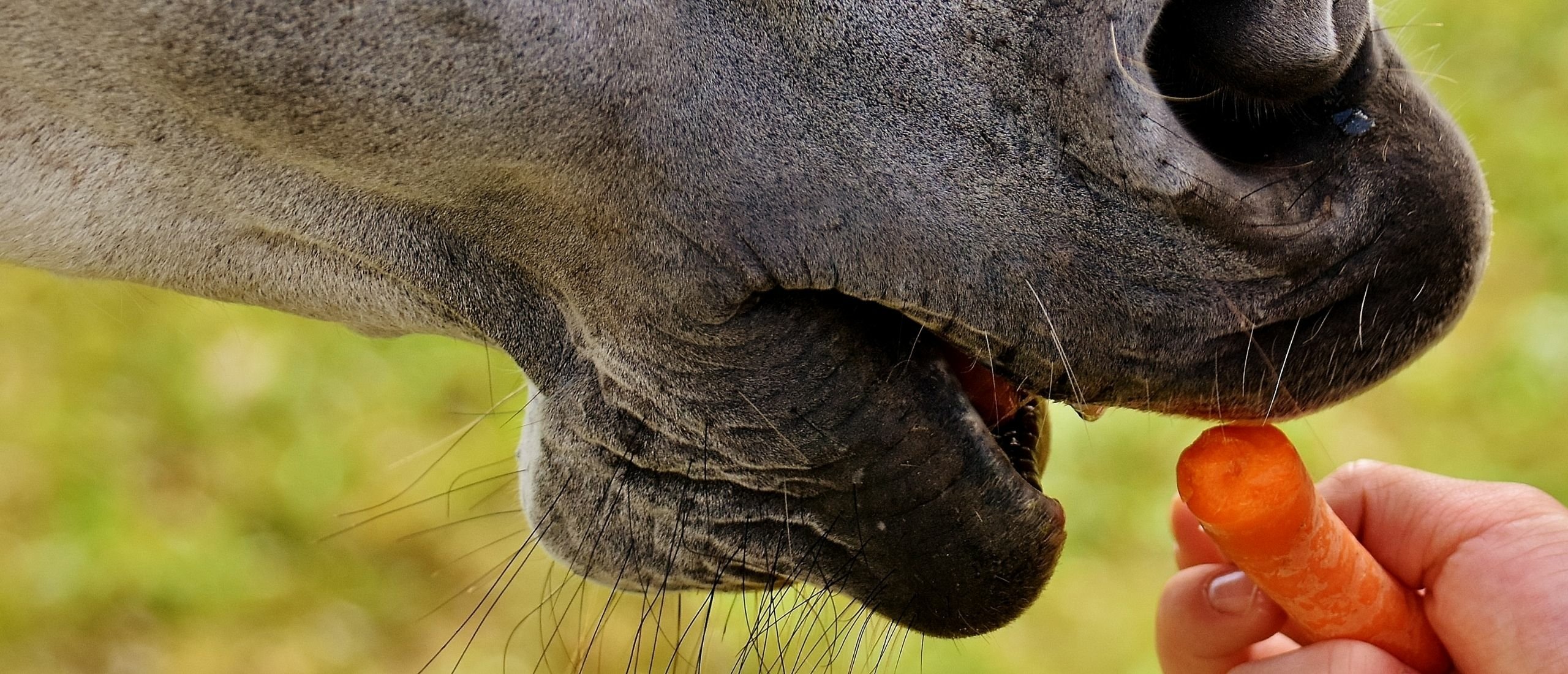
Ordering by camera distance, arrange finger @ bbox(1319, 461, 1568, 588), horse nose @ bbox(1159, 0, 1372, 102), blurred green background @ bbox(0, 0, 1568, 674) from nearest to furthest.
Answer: horse nose @ bbox(1159, 0, 1372, 102) < finger @ bbox(1319, 461, 1568, 588) < blurred green background @ bbox(0, 0, 1568, 674)

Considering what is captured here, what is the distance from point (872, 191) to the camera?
141 cm

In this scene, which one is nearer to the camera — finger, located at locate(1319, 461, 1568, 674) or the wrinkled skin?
the wrinkled skin

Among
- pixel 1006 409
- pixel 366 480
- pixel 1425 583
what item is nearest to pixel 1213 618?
pixel 1425 583

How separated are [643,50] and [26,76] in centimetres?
76

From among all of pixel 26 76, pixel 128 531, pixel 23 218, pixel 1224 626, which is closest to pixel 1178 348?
pixel 1224 626

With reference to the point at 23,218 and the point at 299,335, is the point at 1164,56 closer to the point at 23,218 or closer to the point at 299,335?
the point at 23,218

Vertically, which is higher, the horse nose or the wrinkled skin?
the horse nose

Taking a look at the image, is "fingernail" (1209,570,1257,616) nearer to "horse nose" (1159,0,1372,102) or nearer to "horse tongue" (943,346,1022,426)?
"horse tongue" (943,346,1022,426)

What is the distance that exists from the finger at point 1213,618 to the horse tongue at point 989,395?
1.50 ft

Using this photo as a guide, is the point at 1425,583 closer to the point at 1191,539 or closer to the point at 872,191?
the point at 1191,539

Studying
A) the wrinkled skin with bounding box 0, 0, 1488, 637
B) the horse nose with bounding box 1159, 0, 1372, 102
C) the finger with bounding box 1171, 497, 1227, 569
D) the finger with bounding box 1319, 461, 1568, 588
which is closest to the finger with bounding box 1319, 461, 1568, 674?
the finger with bounding box 1319, 461, 1568, 588

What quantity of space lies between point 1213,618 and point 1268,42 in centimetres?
91

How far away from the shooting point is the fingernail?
1.87m

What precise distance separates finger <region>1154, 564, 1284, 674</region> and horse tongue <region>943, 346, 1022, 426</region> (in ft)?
1.50
